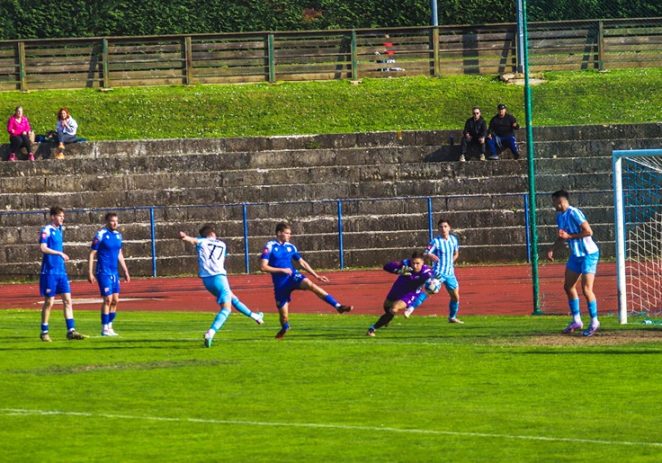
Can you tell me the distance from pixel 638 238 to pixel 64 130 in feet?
59.2

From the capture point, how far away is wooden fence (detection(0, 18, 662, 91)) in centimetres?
4791

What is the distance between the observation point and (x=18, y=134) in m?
41.1

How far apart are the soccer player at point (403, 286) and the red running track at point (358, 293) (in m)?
4.99

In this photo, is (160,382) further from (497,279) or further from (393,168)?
(393,168)

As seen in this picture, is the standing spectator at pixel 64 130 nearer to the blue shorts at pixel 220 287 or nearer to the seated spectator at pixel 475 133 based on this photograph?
the seated spectator at pixel 475 133

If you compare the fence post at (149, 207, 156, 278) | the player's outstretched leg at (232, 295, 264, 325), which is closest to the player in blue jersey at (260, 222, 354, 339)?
the player's outstretched leg at (232, 295, 264, 325)

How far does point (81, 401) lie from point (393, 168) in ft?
85.9

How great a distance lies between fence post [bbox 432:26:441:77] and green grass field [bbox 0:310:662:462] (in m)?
26.6

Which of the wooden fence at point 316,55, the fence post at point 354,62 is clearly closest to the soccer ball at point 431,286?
the wooden fence at point 316,55

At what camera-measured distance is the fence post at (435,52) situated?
49.2m

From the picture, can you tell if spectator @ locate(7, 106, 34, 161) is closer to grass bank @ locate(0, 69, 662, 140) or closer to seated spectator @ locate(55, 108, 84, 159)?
seated spectator @ locate(55, 108, 84, 159)

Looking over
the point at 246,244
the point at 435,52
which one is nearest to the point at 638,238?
the point at 246,244

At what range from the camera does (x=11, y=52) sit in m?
48.0

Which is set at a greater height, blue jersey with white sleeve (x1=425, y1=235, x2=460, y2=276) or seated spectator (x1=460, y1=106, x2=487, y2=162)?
seated spectator (x1=460, y1=106, x2=487, y2=162)
